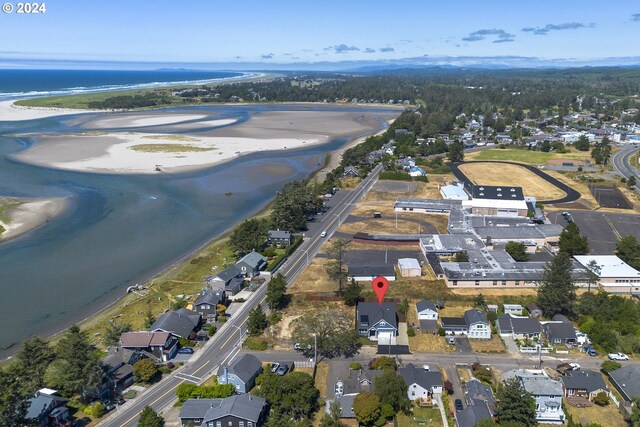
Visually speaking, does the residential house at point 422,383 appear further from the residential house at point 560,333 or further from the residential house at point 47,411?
the residential house at point 47,411

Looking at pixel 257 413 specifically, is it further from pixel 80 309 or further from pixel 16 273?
pixel 16 273

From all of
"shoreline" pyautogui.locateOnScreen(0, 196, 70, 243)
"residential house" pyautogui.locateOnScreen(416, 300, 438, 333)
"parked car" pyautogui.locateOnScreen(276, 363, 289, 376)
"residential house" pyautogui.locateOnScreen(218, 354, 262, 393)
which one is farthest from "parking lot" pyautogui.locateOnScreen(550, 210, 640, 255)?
"shoreline" pyautogui.locateOnScreen(0, 196, 70, 243)

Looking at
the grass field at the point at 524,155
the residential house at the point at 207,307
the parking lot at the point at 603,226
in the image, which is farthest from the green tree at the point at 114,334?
the grass field at the point at 524,155

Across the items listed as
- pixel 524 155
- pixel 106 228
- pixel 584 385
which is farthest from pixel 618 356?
pixel 524 155

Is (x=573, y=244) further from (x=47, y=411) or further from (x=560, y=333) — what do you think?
(x=47, y=411)

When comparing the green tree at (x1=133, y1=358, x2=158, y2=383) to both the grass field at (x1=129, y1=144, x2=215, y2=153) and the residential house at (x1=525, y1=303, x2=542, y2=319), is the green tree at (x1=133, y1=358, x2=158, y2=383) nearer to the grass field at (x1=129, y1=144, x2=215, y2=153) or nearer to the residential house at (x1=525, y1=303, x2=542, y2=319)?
the residential house at (x1=525, y1=303, x2=542, y2=319)

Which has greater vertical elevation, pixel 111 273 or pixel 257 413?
pixel 257 413

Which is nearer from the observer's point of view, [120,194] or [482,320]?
[482,320]

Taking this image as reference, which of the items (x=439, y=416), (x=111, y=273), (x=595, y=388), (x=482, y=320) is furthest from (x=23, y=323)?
(x=595, y=388)
